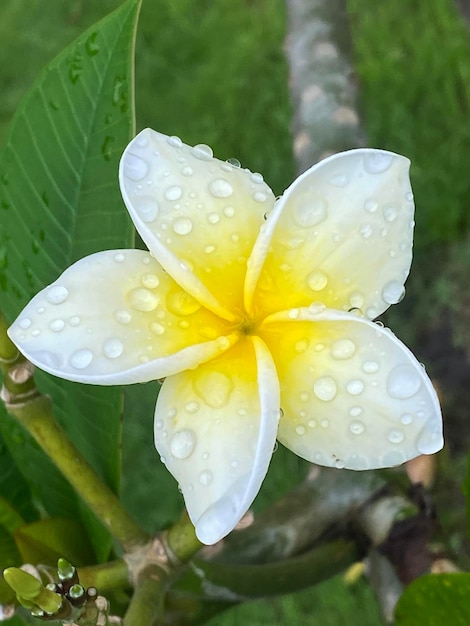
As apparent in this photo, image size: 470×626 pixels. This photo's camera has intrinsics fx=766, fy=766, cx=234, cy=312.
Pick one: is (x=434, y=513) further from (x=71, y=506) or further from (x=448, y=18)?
(x=448, y=18)

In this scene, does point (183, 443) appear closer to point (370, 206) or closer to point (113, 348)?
point (113, 348)

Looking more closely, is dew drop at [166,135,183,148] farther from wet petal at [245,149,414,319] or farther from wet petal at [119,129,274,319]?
wet petal at [245,149,414,319]

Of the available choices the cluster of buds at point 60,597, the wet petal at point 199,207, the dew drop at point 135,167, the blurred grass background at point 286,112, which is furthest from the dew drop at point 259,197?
the blurred grass background at point 286,112

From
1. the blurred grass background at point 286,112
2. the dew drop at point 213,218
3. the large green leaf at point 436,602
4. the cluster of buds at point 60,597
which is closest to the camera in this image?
the cluster of buds at point 60,597

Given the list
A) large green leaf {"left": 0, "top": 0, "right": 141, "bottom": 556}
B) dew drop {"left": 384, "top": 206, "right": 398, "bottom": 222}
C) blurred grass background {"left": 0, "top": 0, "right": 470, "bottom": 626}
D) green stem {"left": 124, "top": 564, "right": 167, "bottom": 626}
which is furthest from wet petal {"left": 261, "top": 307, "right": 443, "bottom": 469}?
blurred grass background {"left": 0, "top": 0, "right": 470, "bottom": 626}

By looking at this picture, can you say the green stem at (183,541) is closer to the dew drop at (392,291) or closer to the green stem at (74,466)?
the green stem at (74,466)

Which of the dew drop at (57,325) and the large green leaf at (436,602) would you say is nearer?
the dew drop at (57,325)
